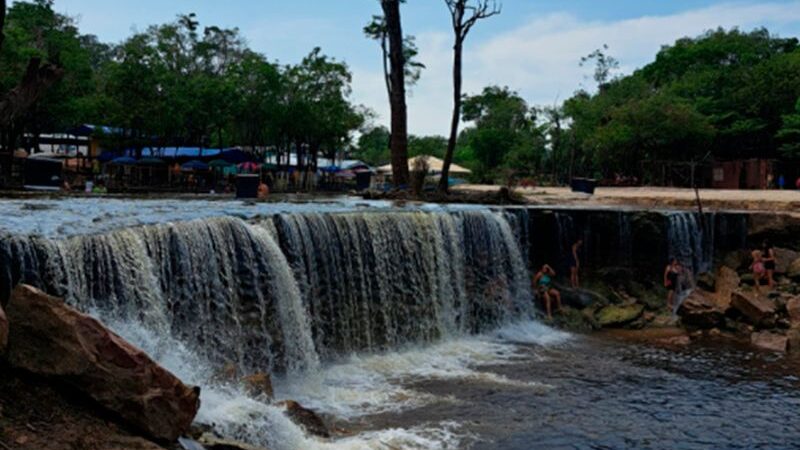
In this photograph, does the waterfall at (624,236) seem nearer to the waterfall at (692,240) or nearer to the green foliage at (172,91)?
the waterfall at (692,240)

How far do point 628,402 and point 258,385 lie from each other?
475 centimetres

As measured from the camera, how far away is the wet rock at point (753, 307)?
48.2 feet

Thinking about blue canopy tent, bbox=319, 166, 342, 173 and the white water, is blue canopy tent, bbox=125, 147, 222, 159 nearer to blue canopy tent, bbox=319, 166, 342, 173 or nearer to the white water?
blue canopy tent, bbox=319, 166, 342, 173

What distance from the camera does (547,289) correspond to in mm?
16078

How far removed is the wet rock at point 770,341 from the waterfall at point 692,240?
349 centimetres

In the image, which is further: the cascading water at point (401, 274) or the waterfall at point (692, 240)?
the waterfall at point (692, 240)

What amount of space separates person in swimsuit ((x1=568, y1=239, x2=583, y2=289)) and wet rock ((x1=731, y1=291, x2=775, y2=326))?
3.28 meters

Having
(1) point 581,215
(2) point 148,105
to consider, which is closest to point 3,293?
(1) point 581,215

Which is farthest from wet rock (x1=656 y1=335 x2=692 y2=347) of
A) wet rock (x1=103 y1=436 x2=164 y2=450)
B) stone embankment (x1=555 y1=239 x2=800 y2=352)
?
wet rock (x1=103 y1=436 x2=164 y2=450)

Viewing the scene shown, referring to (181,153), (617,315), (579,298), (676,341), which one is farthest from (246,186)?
(181,153)

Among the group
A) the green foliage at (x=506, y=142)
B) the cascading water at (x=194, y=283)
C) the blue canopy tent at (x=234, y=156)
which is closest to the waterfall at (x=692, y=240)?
the cascading water at (x=194, y=283)

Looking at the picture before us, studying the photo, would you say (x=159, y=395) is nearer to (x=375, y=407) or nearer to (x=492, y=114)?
(x=375, y=407)

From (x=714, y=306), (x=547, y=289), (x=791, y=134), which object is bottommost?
(x=714, y=306)

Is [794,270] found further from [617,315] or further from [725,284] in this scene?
[617,315]
